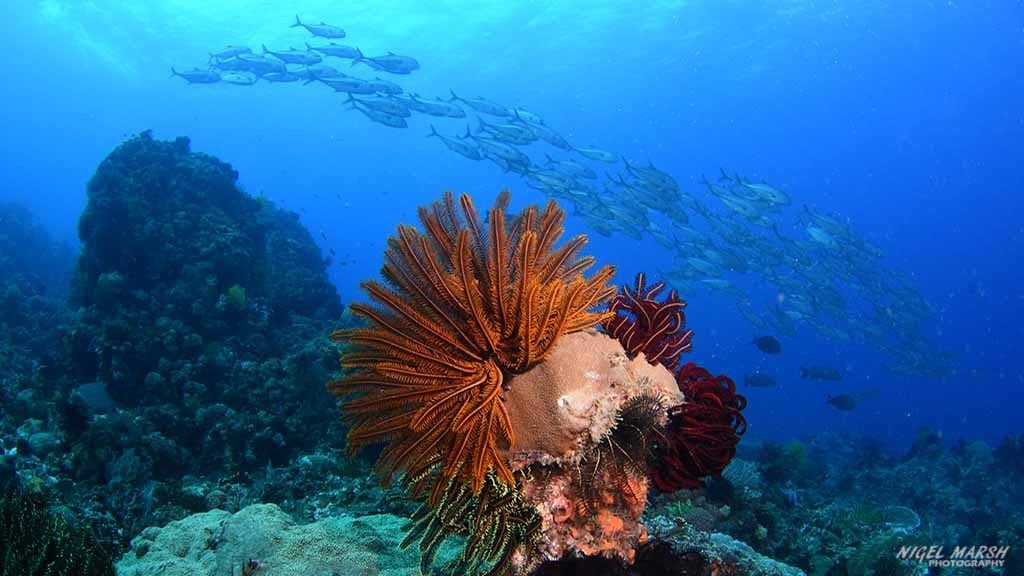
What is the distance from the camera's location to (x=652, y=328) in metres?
3.97

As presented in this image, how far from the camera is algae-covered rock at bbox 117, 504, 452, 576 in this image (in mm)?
4934

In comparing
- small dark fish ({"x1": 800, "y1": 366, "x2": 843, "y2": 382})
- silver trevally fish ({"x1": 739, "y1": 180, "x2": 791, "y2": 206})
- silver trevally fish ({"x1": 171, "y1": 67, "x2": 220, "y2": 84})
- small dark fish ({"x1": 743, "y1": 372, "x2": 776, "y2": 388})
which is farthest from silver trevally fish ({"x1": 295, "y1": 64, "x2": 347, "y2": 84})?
small dark fish ({"x1": 800, "y1": 366, "x2": 843, "y2": 382})

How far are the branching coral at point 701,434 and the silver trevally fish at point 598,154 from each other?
2633 centimetres

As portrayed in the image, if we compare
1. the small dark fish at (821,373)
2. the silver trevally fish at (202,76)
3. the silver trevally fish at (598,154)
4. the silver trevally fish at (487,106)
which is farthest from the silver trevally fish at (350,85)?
the small dark fish at (821,373)

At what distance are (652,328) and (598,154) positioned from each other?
87.6ft

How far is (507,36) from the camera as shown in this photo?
5544 centimetres

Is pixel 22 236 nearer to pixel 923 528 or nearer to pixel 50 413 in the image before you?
pixel 50 413

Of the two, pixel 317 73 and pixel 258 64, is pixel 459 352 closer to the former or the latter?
pixel 317 73

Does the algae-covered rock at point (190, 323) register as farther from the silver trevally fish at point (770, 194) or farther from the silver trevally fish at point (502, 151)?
the silver trevally fish at point (770, 194)

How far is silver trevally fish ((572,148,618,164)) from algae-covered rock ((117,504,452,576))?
25.5 metres

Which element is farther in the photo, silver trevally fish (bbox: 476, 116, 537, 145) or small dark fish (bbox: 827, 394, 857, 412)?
silver trevally fish (bbox: 476, 116, 537, 145)

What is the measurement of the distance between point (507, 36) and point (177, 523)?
56.5m

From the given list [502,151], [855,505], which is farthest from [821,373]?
[502,151]

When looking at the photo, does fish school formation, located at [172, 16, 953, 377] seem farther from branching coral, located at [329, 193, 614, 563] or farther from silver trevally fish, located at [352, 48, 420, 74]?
branching coral, located at [329, 193, 614, 563]
